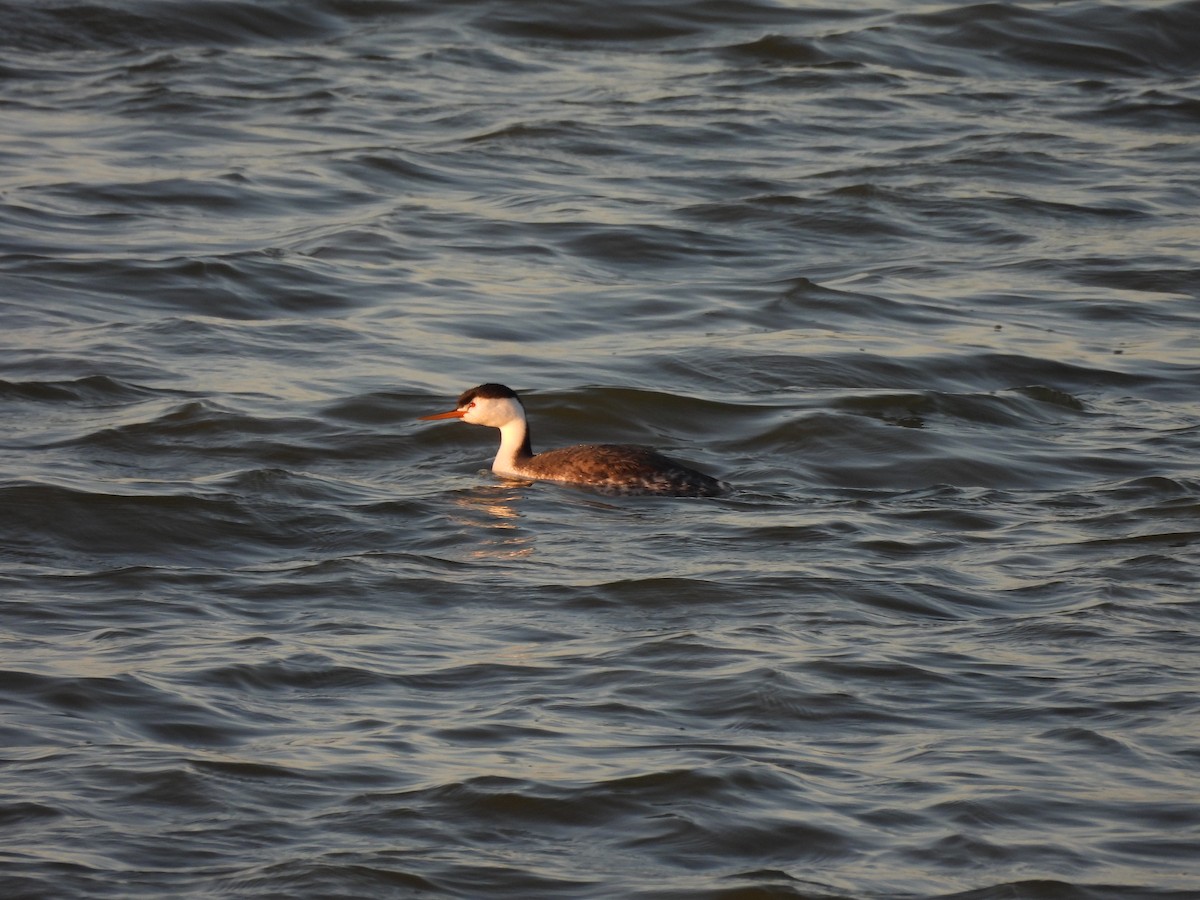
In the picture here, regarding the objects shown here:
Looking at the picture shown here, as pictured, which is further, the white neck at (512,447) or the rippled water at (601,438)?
the white neck at (512,447)

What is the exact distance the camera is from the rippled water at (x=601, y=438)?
6324 millimetres

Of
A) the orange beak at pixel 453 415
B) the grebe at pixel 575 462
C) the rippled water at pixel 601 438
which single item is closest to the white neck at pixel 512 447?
the grebe at pixel 575 462

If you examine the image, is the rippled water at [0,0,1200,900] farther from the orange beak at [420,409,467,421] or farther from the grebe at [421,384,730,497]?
the orange beak at [420,409,467,421]

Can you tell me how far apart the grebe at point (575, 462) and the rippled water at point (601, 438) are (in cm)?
15

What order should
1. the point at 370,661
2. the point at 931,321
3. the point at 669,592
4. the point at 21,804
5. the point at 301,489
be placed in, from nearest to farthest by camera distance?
the point at 21,804, the point at 370,661, the point at 669,592, the point at 301,489, the point at 931,321

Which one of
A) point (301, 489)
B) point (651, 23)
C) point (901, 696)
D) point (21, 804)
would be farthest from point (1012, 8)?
point (21, 804)

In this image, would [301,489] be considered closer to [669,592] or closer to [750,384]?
[669,592]

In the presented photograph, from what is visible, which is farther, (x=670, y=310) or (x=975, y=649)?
(x=670, y=310)

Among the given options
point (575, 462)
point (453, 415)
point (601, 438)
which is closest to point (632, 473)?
point (575, 462)

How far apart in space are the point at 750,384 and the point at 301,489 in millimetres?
3446

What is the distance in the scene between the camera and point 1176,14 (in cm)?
2228

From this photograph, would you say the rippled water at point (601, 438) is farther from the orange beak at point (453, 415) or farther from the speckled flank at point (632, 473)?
the orange beak at point (453, 415)

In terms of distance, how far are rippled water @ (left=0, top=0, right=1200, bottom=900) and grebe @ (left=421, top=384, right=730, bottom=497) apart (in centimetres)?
15

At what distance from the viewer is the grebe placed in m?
10.5
